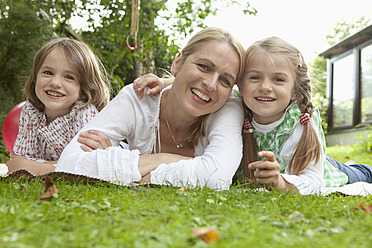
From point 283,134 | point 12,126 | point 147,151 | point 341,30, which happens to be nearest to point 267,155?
point 283,134

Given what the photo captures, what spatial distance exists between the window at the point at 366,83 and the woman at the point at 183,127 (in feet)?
28.8

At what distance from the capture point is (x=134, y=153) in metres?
2.55

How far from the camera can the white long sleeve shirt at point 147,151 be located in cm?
243

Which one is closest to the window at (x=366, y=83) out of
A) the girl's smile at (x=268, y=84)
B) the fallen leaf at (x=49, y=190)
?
the girl's smile at (x=268, y=84)

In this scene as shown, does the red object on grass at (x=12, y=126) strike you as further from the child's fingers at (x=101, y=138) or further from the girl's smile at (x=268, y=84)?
the girl's smile at (x=268, y=84)

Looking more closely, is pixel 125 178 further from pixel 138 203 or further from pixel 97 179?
pixel 138 203

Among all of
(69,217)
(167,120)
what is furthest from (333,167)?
(69,217)

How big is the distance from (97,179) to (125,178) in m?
0.18

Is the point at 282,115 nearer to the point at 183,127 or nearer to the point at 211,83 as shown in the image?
the point at 211,83

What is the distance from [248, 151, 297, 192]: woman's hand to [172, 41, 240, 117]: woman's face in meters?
0.65

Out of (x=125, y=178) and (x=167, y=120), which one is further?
(x=167, y=120)

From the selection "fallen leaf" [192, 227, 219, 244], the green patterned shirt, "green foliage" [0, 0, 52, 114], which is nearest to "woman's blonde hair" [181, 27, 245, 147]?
the green patterned shirt

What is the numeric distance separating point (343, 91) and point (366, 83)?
176 centimetres

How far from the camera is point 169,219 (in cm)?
158
